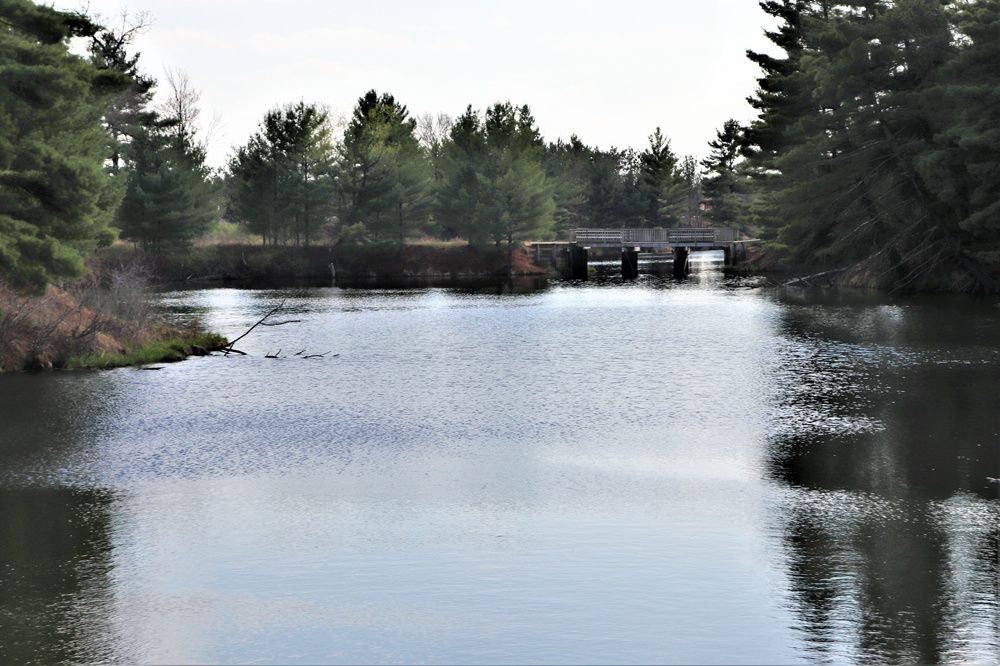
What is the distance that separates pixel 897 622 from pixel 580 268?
3370 inches

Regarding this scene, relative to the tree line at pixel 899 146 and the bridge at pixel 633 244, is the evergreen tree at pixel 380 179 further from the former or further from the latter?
the tree line at pixel 899 146

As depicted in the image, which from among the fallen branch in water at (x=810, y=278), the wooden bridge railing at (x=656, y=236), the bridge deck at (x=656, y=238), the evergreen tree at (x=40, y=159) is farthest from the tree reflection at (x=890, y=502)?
the wooden bridge railing at (x=656, y=236)

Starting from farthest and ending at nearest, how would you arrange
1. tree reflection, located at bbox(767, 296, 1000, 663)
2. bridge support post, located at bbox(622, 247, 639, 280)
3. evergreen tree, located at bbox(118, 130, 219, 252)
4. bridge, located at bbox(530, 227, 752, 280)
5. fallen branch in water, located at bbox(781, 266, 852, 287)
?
bridge support post, located at bbox(622, 247, 639, 280) < bridge, located at bbox(530, 227, 752, 280) < evergreen tree, located at bbox(118, 130, 219, 252) < fallen branch in water, located at bbox(781, 266, 852, 287) < tree reflection, located at bbox(767, 296, 1000, 663)

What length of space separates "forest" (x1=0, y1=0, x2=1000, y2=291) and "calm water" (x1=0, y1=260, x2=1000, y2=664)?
997 centimetres

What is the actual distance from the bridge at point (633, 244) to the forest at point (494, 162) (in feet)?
13.9

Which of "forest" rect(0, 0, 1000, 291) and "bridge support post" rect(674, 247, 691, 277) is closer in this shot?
"forest" rect(0, 0, 1000, 291)

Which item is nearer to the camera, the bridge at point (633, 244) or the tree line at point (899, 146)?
the tree line at point (899, 146)

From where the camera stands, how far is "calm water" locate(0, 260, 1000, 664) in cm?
1069

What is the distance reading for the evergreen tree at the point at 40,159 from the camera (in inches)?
1313

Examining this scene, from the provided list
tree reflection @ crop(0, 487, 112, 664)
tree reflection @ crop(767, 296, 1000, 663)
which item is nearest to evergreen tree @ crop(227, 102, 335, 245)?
tree reflection @ crop(767, 296, 1000, 663)

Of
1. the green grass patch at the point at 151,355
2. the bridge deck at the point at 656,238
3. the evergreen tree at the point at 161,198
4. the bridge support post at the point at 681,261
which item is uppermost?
the evergreen tree at the point at 161,198

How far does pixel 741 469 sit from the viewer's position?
60.4 ft

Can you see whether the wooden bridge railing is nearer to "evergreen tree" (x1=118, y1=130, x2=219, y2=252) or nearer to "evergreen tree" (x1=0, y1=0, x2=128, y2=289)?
"evergreen tree" (x1=118, y1=130, x2=219, y2=252)

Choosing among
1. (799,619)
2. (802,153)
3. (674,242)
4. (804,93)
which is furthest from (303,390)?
(674,242)
